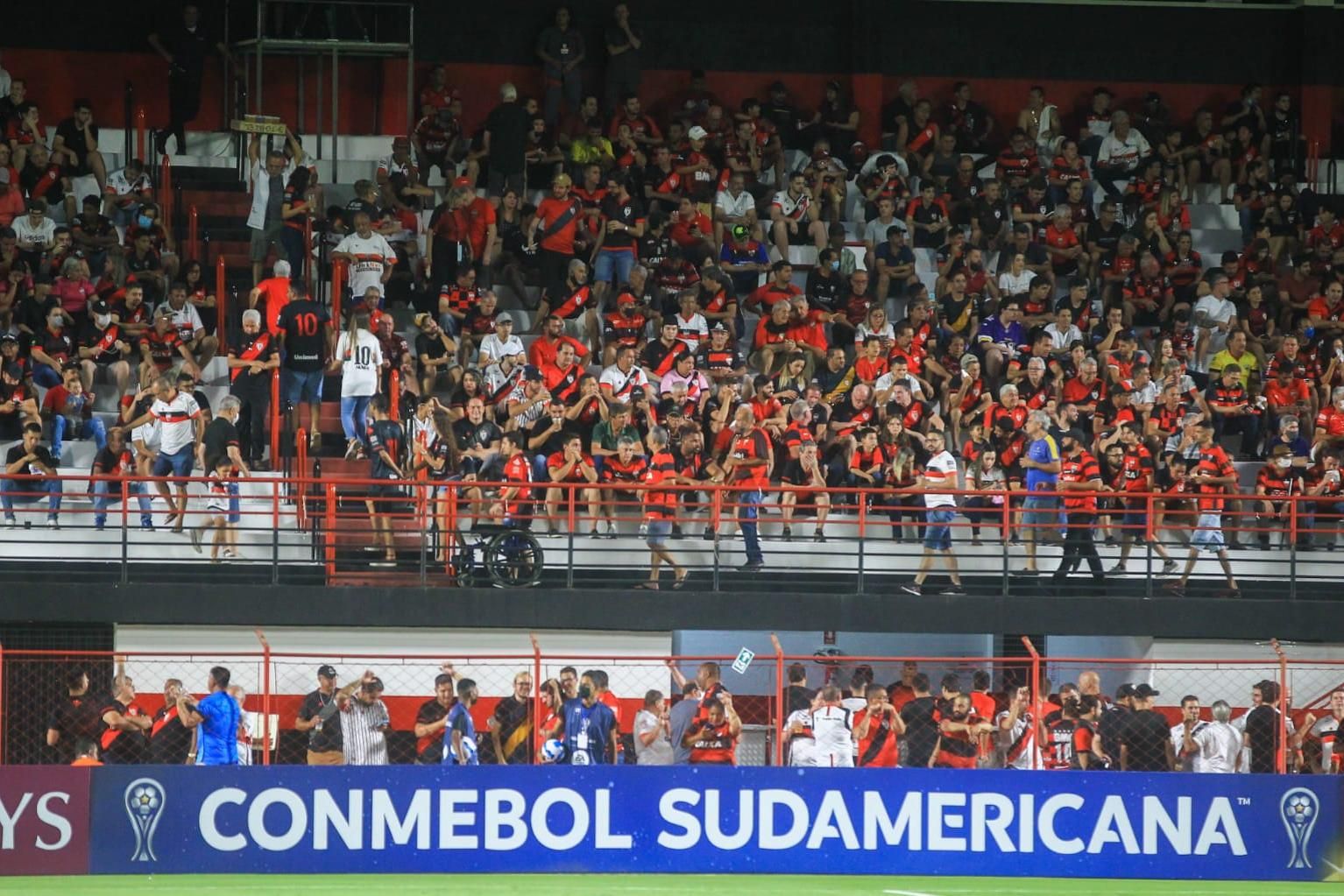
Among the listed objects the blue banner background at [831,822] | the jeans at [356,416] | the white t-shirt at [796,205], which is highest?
the white t-shirt at [796,205]

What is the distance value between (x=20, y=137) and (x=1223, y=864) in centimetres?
1543

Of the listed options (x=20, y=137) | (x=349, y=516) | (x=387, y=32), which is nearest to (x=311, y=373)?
(x=349, y=516)

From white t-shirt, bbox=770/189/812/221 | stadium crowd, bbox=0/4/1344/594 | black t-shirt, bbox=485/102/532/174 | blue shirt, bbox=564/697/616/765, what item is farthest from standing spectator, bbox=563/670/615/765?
white t-shirt, bbox=770/189/812/221

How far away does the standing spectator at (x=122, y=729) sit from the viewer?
635 inches

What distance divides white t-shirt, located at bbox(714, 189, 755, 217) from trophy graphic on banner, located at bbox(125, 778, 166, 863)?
10952 millimetres

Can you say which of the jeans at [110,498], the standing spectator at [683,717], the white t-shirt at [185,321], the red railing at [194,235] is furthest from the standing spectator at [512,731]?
the red railing at [194,235]

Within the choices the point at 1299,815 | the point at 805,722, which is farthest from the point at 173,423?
the point at 1299,815

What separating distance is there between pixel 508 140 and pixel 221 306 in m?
4.29

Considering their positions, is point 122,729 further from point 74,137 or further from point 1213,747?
point 74,137

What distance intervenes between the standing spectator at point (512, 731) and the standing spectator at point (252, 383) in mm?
4691

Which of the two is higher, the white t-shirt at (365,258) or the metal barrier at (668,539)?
the white t-shirt at (365,258)

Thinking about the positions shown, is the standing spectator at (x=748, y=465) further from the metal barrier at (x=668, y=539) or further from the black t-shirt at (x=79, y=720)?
the black t-shirt at (x=79, y=720)

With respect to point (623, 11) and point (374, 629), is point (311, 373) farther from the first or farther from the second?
point (623, 11)

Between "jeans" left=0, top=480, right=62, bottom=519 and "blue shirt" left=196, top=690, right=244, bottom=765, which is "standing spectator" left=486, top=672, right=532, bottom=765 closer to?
"blue shirt" left=196, top=690, right=244, bottom=765
